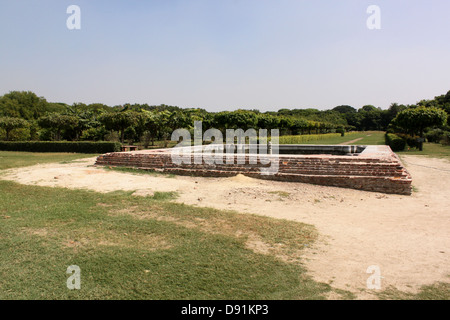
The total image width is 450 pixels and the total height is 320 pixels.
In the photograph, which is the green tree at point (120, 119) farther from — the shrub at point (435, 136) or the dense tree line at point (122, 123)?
the shrub at point (435, 136)

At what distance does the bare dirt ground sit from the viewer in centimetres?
337

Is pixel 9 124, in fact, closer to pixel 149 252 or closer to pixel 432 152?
pixel 149 252

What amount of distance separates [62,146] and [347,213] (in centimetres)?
2091

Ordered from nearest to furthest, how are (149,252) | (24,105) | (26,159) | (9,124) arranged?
1. (149,252)
2. (26,159)
3. (9,124)
4. (24,105)

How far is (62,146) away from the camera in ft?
70.2

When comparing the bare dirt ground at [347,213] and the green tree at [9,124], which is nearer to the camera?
the bare dirt ground at [347,213]

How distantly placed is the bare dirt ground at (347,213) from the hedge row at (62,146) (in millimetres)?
9841

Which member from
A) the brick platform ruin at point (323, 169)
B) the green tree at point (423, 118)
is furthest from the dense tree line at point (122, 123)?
the brick platform ruin at point (323, 169)

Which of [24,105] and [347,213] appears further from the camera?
[24,105]

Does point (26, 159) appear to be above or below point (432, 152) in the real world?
below

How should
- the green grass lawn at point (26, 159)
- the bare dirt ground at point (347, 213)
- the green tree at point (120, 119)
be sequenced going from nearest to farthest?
the bare dirt ground at point (347, 213) → the green grass lawn at point (26, 159) → the green tree at point (120, 119)

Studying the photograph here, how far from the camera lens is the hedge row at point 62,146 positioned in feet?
64.2

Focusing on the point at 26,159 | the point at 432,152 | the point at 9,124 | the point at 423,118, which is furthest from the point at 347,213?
the point at 9,124
